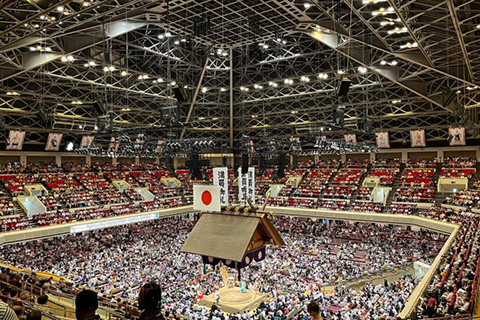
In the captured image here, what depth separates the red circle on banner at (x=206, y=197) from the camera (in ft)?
59.3

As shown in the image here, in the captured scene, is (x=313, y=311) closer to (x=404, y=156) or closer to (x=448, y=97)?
(x=448, y=97)

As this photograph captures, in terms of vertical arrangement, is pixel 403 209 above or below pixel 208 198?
below

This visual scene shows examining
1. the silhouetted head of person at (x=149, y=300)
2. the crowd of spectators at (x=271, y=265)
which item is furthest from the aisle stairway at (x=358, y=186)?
the silhouetted head of person at (x=149, y=300)

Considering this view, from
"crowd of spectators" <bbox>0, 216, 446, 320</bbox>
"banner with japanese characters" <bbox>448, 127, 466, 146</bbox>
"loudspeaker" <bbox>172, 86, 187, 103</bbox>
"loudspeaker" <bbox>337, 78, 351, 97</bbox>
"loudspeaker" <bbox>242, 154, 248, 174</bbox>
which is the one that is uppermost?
"loudspeaker" <bbox>172, 86, 187, 103</bbox>

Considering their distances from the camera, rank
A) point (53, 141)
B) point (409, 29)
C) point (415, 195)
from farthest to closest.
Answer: point (53, 141), point (415, 195), point (409, 29)

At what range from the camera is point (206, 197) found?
1817cm

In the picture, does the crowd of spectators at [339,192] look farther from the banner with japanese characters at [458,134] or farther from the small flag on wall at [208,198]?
the small flag on wall at [208,198]

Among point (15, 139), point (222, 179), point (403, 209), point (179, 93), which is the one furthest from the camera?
point (15, 139)

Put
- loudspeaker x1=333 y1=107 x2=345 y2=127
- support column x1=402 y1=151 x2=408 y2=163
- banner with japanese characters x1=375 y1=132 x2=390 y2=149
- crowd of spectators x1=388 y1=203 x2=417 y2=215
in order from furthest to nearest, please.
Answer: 1. support column x1=402 y1=151 x2=408 y2=163
2. banner with japanese characters x1=375 y1=132 x2=390 y2=149
3. crowd of spectators x1=388 y1=203 x2=417 y2=215
4. loudspeaker x1=333 y1=107 x2=345 y2=127

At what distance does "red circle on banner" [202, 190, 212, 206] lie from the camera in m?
18.1

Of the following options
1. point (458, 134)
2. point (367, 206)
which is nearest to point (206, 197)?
point (367, 206)

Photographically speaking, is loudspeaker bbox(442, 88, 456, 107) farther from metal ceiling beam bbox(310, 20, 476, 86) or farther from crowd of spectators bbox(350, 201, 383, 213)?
crowd of spectators bbox(350, 201, 383, 213)

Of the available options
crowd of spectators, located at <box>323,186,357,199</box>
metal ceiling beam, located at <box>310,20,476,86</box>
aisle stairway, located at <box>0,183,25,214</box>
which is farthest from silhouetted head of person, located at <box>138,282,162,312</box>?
crowd of spectators, located at <box>323,186,357,199</box>

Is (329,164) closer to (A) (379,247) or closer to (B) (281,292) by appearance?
(A) (379,247)
